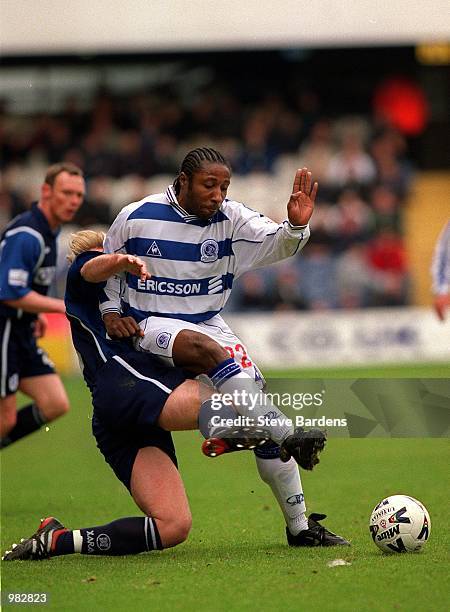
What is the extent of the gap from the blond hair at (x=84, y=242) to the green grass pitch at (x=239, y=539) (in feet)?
3.40

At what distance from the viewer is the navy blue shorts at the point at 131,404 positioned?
489 cm

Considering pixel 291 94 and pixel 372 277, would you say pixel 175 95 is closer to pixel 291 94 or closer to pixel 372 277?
pixel 291 94

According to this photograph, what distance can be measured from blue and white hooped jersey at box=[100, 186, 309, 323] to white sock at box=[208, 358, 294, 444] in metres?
0.39

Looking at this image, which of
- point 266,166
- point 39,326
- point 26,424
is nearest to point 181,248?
point 39,326

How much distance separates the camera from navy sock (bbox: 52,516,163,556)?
5.05 meters

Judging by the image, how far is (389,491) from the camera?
266 inches

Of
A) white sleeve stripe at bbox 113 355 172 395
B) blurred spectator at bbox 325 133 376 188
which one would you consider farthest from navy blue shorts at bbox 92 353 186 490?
blurred spectator at bbox 325 133 376 188

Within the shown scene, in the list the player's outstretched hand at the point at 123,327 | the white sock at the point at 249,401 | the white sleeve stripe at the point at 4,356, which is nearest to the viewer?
the white sock at the point at 249,401

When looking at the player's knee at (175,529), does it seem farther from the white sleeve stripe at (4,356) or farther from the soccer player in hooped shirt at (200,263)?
the white sleeve stripe at (4,356)

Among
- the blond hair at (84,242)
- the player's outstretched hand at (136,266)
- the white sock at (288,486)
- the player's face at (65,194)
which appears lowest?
the white sock at (288,486)

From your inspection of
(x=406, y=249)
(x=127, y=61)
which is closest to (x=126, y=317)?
(x=406, y=249)

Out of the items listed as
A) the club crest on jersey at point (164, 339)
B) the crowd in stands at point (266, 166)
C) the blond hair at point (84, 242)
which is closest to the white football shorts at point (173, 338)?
the club crest on jersey at point (164, 339)

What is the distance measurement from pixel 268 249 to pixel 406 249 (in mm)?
10837

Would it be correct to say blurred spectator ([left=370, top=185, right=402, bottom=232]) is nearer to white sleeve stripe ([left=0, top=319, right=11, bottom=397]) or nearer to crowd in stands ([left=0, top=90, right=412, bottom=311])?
crowd in stands ([left=0, top=90, right=412, bottom=311])
